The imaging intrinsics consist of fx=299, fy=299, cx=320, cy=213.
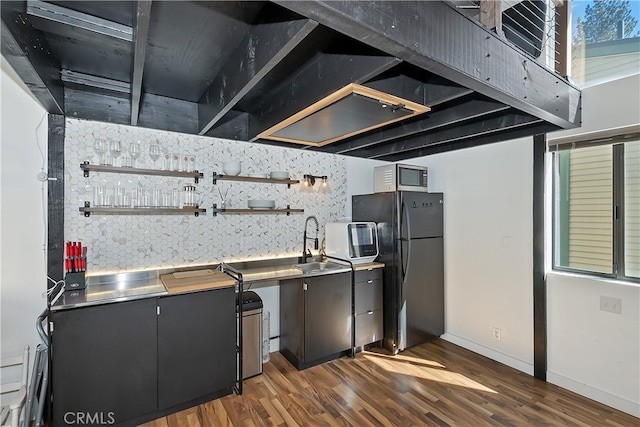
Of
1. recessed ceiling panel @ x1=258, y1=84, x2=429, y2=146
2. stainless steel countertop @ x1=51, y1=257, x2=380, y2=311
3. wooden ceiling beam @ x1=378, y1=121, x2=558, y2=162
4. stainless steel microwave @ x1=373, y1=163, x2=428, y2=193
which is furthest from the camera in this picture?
stainless steel microwave @ x1=373, y1=163, x2=428, y2=193

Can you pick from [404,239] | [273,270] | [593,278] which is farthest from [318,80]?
[593,278]

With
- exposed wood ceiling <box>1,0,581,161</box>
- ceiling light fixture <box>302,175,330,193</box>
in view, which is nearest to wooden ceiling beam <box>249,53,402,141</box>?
exposed wood ceiling <box>1,0,581,161</box>

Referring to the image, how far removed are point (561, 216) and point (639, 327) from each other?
1.00 metres

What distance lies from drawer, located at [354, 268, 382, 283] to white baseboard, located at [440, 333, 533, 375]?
1.20 m

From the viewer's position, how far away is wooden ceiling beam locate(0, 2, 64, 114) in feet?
4.42

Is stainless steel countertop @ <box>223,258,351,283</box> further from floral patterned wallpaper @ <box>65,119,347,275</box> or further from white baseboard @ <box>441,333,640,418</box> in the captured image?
white baseboard @ <box>441,333,640,418</box>

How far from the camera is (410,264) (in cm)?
342

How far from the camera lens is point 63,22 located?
1501 mm

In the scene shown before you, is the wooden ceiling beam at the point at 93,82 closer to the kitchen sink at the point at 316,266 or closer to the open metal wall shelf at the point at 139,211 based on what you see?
the open metal wall shelf at the point at 139,211

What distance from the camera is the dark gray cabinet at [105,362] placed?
1976mm

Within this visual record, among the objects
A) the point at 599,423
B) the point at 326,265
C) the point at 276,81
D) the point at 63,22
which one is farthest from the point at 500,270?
the point at 63,22

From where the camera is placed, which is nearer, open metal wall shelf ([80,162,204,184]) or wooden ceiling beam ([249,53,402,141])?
wooden ceiling beam ([249,53,402,141])

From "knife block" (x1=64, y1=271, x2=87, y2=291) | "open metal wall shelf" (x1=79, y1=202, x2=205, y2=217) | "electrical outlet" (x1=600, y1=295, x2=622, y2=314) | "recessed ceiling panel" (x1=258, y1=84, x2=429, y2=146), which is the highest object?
"recessed ceiling panel" (x1=258, y1=84, x2=429, y2=146)

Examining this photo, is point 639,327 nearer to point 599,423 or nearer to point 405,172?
point 599,423
